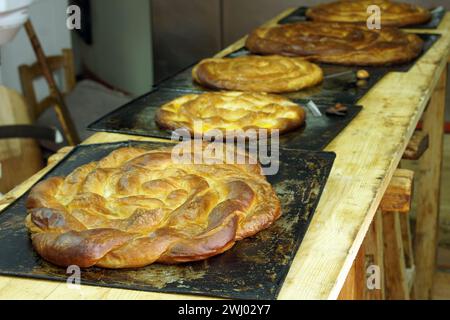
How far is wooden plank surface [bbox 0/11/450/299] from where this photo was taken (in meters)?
1.55

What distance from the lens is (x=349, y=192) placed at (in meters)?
2.04

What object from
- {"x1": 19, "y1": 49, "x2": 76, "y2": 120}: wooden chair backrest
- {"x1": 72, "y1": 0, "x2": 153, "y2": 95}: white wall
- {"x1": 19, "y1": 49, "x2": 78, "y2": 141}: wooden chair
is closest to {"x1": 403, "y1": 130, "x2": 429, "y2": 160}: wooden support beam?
{"x1": 19, "y1": 49, "x2": 78, "y2": 141}: wooden chair

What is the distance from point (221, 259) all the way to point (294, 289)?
0.56ft

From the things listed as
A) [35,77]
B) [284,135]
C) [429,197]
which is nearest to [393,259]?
[429,197]

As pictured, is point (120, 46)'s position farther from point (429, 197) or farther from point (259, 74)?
point (259, 74)

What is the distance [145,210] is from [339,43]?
204cm

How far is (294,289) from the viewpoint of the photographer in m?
1.55

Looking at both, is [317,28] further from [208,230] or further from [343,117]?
[208,230]

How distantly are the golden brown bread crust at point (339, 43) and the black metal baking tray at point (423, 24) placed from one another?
14.1 inches

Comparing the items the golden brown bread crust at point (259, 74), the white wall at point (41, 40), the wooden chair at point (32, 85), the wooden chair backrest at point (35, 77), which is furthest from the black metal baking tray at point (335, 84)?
the white wall at point (41, 40)

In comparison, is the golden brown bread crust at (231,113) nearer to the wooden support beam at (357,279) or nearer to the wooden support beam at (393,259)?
the wooden support beam at (357,279)

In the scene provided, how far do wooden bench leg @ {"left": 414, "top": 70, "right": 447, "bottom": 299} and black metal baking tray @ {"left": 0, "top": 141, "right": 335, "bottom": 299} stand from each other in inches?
84.9

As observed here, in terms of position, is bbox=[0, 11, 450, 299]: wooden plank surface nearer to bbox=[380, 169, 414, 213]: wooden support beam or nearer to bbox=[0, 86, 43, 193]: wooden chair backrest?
bbox=[380, 169, 414, 213]: wooden support beam
